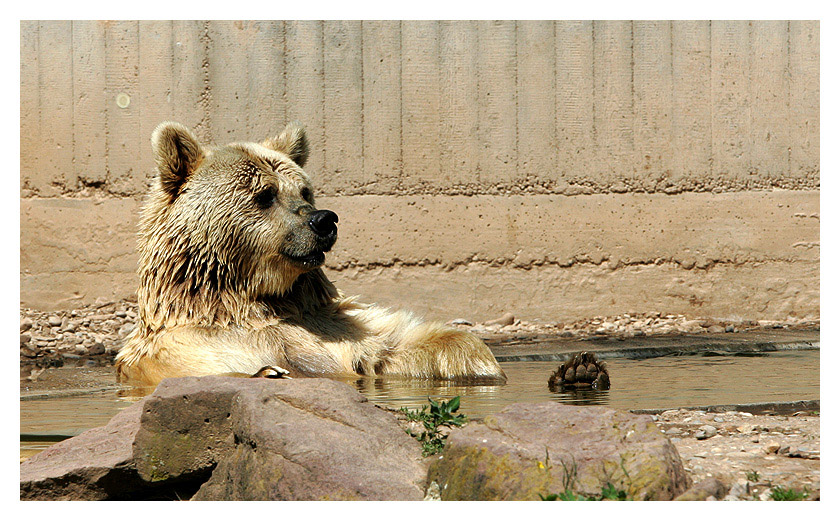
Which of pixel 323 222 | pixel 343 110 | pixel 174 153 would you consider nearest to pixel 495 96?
pixel 343 110

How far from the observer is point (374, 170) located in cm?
877

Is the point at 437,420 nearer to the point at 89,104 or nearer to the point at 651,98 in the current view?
the point at 651,98

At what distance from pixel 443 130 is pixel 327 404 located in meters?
5.55

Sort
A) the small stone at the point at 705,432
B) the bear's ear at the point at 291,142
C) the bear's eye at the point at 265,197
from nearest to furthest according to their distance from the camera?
the small stone at the point at 705,432
the bear's eye at the point at 265,197
the bear's ear at the point at 291,142

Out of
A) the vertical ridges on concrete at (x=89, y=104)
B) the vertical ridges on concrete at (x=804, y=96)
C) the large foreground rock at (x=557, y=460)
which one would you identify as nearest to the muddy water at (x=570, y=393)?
the large foreground rock at (x=557, y=460)

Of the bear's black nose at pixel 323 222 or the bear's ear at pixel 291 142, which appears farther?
the bear's ear at pixel 291 142

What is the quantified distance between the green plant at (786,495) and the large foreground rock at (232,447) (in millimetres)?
1065

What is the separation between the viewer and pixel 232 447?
11.1 feet

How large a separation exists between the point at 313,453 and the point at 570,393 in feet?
7.90

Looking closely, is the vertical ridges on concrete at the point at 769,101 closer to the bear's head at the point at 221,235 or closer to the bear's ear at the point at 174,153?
the bear's head at the point at 221,235

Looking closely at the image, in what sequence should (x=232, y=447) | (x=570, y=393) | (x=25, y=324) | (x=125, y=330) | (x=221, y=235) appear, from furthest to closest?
(x=25, y=324) → (x=125, y=330) → (x=221, y=235) → (x=570, y=393) → (x=232, y=447)

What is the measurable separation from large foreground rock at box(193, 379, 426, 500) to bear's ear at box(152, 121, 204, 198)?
280cm

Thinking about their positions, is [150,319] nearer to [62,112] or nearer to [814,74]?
[62,112]

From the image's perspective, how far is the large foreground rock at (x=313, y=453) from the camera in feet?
9.76
